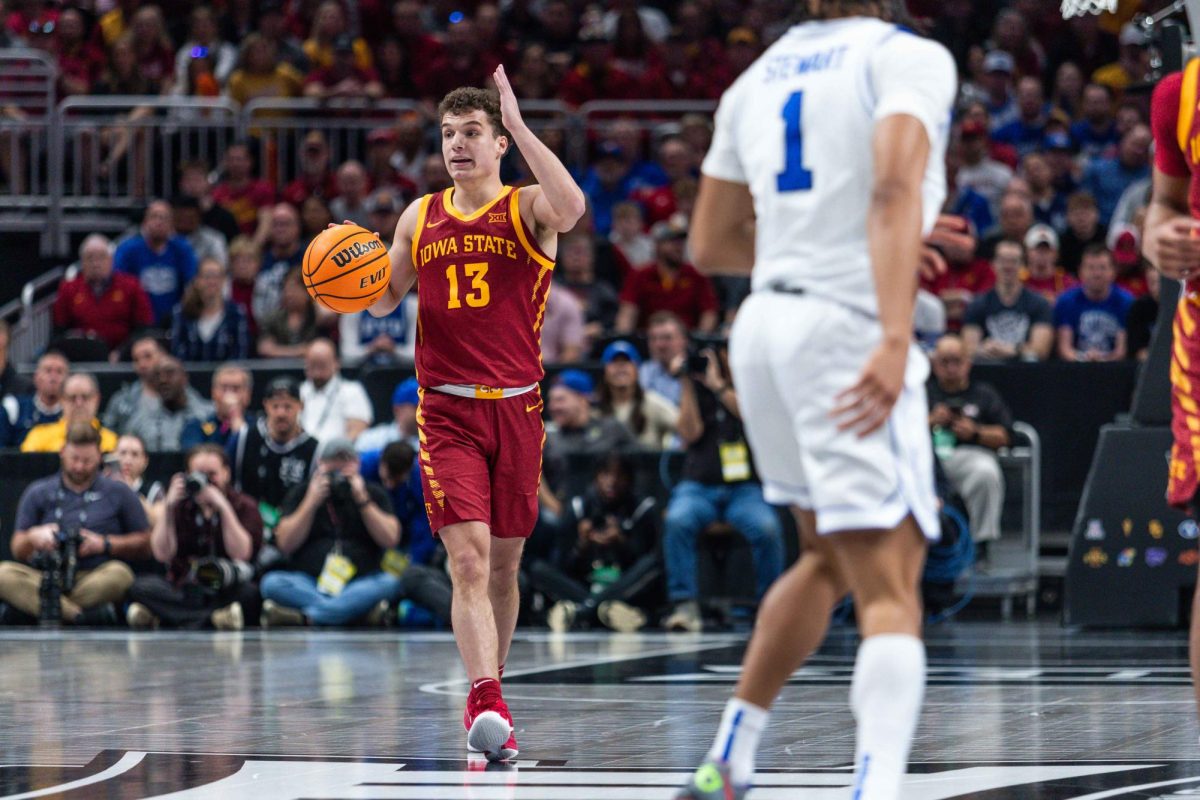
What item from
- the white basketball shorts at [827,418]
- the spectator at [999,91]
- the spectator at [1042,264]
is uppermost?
the spectator at [999,91]

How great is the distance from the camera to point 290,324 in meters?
16.7

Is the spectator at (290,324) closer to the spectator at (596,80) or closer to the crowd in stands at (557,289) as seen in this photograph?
the crowd in stands at (557,289)

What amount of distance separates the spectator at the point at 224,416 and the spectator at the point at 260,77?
5566mm

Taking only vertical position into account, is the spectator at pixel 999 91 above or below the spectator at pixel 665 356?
above

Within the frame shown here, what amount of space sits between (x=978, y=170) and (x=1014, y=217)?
1767mm

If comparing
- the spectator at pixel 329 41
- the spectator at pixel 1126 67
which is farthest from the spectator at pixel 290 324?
the spectator at pixel 1126 67

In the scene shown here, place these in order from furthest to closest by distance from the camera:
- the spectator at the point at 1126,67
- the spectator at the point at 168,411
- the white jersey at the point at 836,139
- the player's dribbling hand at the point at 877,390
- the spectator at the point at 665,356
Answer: the spectator at the point at 1126,67, the spectator at the point at 168,411, the spectator at the point at 665,356, the white jersey at the point at 836,139, the player's dribbling hand at the point at 877,390

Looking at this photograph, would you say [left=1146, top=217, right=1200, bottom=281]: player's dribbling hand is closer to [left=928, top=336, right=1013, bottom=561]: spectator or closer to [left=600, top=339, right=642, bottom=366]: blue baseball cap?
[left=928, top=336, right=1013, bottom=561]: spectator

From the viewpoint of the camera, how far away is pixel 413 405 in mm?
14383

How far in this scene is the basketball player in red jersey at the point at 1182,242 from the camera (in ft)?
17.0

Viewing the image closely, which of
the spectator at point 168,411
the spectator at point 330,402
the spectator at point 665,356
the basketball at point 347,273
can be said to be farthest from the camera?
the spectator at point 168,411

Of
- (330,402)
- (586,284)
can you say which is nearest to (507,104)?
(330,402)

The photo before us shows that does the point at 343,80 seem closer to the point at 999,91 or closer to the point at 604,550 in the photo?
the point at 999,91

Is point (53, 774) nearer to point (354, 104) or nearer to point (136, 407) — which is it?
point (136, 407)
